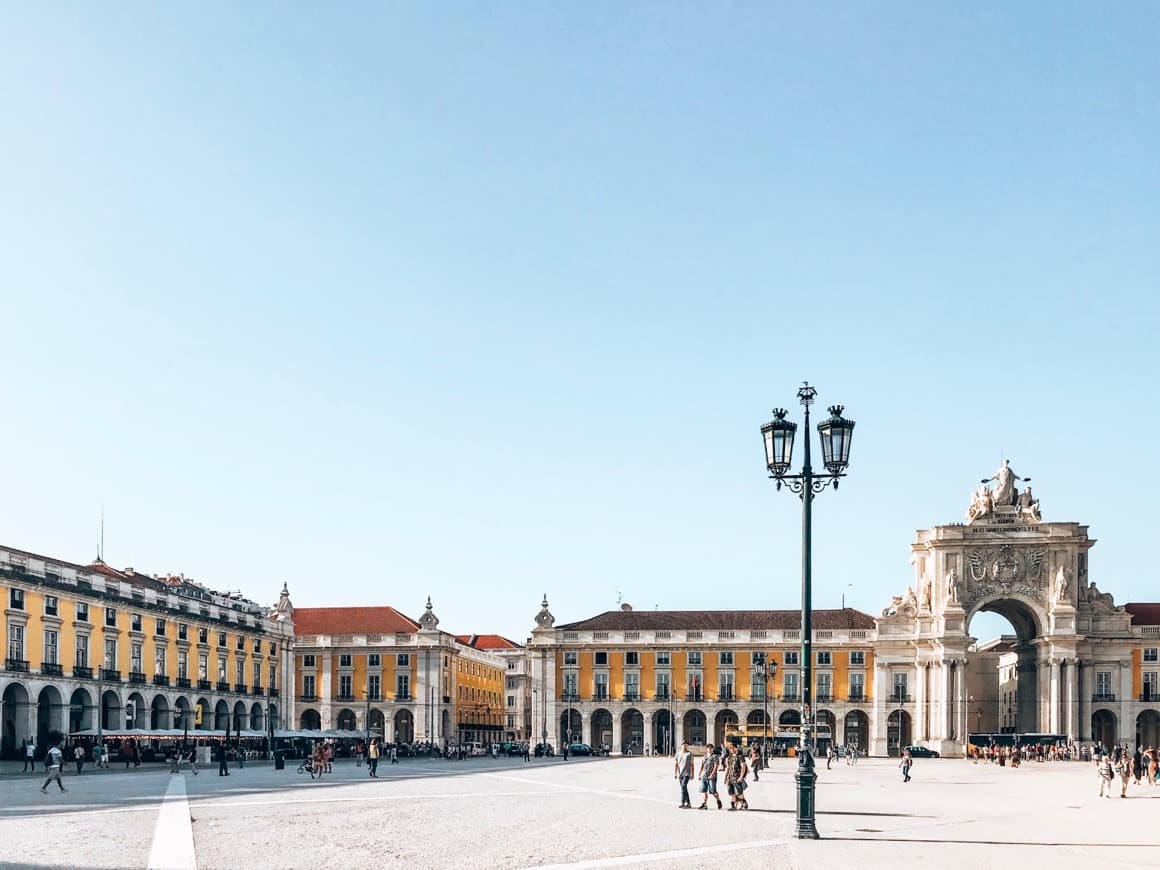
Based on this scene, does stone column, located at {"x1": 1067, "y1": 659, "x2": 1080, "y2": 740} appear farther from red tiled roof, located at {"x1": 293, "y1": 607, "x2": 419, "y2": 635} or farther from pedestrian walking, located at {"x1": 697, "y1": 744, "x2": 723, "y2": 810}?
pedestrian walking, located at {"x1": 697, "y1": 744, "x2": 723, "y2": 810}

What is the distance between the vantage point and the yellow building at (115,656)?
67250 mm

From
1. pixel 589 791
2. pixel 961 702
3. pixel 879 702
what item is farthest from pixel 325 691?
pixel 589 791

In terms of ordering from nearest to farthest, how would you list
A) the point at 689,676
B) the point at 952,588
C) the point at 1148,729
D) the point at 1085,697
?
1. the point at 1085,697
2. the point at 952,588
3. the point at 1148,729
4. the point at 689,676

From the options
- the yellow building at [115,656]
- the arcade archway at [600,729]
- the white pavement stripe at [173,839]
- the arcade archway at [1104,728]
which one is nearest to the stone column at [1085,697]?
the arcade archway at [1104,728]

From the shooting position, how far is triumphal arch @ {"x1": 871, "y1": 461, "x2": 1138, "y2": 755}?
3949 inches

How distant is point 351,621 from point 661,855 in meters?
99.7

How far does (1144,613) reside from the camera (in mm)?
106875

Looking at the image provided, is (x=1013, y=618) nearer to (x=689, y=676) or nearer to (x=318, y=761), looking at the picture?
(x=689, y=676)

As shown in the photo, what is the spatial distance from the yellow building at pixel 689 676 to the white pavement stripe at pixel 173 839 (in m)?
76.4

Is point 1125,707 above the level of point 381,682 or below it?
below

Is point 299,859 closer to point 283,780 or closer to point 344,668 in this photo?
point 283,780

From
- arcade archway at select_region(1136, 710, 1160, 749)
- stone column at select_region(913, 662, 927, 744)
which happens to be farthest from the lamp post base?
arcade archway at select_region(1136, 710, 1160, 749)

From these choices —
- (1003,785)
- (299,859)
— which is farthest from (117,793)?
(1003,785)

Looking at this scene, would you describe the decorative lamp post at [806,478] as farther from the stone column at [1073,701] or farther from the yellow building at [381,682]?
the yellow building at [381,682]
